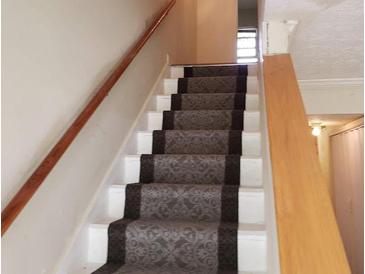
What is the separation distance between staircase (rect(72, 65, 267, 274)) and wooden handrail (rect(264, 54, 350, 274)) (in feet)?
2.17

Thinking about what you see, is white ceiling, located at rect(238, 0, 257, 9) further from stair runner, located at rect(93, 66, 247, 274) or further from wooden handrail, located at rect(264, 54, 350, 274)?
wooden handrail, located at rect(264, 54, 350, 274)

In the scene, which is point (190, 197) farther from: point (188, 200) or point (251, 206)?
point (251, 206)

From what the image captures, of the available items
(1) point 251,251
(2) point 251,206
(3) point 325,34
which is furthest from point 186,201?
(3) point 325,34

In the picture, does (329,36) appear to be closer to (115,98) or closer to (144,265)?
(115,98)

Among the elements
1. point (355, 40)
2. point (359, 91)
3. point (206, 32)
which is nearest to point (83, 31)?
point (355, 40)

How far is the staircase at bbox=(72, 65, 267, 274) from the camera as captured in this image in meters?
1.74

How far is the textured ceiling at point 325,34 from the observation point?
1670 millimetres

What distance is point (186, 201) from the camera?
2.02 m

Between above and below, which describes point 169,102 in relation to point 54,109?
A: above

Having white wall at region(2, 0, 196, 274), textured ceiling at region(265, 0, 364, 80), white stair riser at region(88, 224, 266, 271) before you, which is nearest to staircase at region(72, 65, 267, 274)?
white stair riser at region(88, 224, 266, 271)

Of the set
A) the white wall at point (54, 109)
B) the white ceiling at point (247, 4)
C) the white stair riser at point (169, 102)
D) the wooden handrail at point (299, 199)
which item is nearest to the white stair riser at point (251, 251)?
the wooden handrail at point (299, 199)

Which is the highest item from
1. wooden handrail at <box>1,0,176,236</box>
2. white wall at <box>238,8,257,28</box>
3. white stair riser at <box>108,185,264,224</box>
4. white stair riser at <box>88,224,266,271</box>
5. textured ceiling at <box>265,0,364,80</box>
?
white wall at <box>238,8,257,28</box>

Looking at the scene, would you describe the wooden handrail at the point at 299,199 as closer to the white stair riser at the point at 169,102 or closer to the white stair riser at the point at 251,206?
the white stair riser at the point at 251,206

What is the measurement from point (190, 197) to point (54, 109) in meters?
0.90
